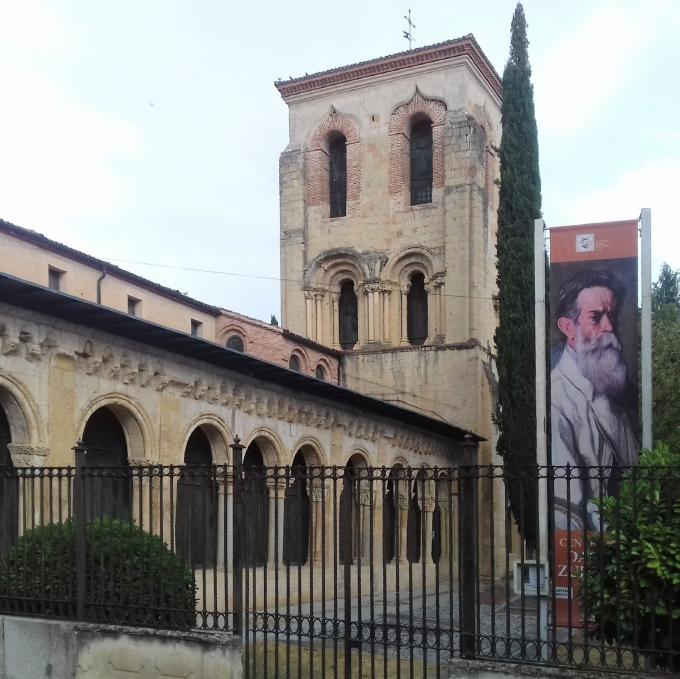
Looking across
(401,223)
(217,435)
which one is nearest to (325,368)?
(401,223)

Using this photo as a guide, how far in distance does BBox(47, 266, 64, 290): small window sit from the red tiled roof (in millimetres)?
15143

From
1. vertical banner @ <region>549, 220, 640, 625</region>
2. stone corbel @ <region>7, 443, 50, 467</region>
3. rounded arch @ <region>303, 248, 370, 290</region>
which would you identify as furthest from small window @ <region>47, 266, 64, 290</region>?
rounded arch @ <region>303, 248, 370, 290</region>

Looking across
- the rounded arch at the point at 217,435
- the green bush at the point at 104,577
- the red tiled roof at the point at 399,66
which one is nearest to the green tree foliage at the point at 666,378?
the red tiled roof at the point at 399,66

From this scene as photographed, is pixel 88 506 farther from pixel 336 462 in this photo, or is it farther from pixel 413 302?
pixel 413 302

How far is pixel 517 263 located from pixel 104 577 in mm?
16105

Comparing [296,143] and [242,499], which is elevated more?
[296,143]

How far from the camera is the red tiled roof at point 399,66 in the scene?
30109mm

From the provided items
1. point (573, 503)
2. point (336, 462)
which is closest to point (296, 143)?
point (336, 462)

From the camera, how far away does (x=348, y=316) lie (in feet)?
105

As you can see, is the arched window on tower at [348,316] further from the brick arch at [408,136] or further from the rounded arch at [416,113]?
the rounded arch at [416,113]

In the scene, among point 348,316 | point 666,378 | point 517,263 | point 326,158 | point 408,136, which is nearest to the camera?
point 517,263

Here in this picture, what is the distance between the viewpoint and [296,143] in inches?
1291

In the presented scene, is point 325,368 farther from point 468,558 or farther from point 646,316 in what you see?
point 468,558

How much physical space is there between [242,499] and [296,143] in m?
25.2
